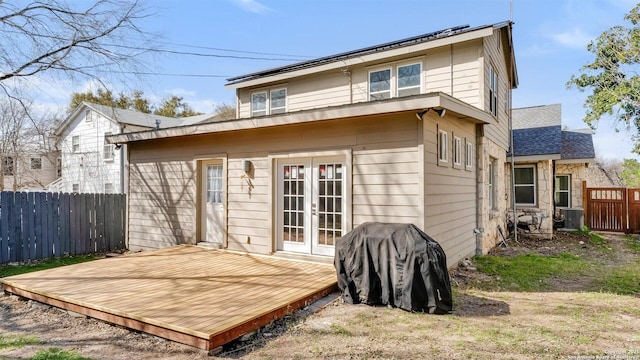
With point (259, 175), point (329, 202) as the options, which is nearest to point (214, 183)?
point (259, 175)

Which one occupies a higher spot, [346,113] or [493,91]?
[493,91]

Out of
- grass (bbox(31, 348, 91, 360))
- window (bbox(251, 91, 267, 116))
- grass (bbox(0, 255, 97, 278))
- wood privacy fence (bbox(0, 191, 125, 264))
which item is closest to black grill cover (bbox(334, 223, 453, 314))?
grass (bbox(31, 348, 91, 360))

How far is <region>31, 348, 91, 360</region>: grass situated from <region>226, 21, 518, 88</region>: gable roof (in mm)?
8195

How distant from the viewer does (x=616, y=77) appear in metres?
11.4

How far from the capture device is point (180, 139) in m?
8.09

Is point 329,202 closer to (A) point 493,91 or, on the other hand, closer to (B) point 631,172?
(A) point 493,91

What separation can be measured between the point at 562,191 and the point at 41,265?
51.2 feet

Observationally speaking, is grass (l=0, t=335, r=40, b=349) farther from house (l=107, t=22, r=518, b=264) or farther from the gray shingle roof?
the gray shingle roof

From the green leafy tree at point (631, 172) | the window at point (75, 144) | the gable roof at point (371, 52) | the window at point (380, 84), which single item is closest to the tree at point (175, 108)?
the window at point (75, 144)

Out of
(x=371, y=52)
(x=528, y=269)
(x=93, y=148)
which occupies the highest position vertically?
(x=371, y=52)

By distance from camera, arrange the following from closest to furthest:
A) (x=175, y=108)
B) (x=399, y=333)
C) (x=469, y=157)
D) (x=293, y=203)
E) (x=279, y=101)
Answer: (x=399, y=333)
(x=293, y=203)
(x=469, y=157)
(x=279, y=101)
(x=175, y=108)

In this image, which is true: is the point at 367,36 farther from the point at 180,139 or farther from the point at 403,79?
the point at 180,139

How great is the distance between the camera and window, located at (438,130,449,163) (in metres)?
5.80

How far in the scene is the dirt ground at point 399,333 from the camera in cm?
317
